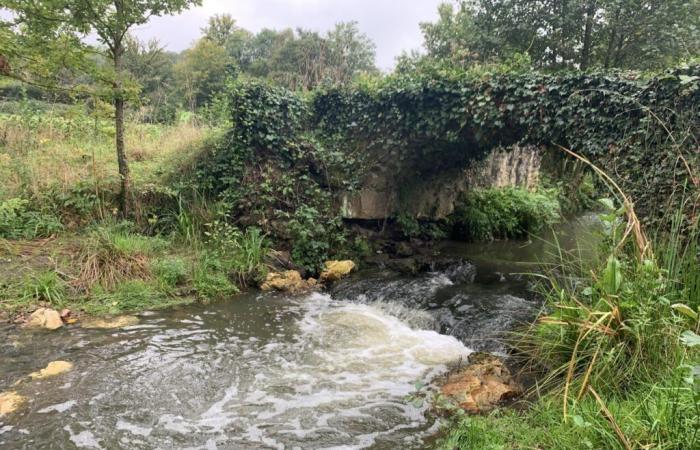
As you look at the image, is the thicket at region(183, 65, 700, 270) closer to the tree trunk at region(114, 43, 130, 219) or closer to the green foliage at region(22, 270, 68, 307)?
the tree trunk at region(114, 43, 130, 219)

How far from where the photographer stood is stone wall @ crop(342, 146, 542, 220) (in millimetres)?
9047

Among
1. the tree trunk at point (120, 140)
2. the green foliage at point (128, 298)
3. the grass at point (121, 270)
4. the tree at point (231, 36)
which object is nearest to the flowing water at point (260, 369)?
the green foliage at point (128, 298)

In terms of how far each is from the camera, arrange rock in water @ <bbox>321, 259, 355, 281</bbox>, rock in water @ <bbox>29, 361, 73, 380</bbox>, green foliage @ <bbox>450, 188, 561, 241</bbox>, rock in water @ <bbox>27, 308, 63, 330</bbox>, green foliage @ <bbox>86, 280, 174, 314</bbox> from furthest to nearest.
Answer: green foliage @ <bbox>450, 188, 561, 241</bbox>
rock in water @ <bbox>321, 259, 355, 281</bbox>
green foliage @ <bbox>86, 280, 174, 314</bbox>
rock in water @ <bbox>27, 308, 63, 330</bbox>
rock in water @ <bbox>29, 361, 73, 380</bbox>

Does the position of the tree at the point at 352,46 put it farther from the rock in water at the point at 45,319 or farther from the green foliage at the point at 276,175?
the rock in water at the point at 45,319

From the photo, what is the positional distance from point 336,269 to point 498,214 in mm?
5271

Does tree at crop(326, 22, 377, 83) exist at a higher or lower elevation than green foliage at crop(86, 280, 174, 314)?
higher

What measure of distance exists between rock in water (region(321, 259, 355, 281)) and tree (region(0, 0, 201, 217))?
13.5 feet

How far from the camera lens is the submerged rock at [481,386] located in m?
3.79

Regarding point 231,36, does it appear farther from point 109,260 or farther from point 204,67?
point 109,260

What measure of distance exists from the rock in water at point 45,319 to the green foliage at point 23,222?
2.07 meters

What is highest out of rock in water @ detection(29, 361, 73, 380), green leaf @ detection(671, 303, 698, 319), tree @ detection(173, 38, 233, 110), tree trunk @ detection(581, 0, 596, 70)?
tree @ detection(173, 38, 233, 110)

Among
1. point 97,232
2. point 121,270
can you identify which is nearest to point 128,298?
point 121,270

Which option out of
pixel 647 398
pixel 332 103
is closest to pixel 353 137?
pixel 332 103

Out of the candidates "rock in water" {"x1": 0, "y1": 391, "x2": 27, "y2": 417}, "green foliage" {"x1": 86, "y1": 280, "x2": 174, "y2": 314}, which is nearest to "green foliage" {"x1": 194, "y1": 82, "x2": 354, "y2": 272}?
"green foliage" {"x1": 86, "y1": 280, "x2": 174, "y2": 314}
